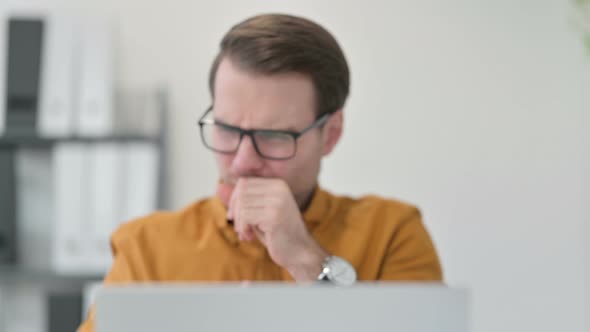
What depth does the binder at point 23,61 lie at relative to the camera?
2.81m

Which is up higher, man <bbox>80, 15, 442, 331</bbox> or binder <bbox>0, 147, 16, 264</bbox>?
man <bbox>80, 15, 442, 331</bbox>

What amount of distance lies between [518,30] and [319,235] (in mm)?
1822

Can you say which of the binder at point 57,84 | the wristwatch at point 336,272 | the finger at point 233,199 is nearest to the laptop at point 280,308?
the wristwatch at point 336,272

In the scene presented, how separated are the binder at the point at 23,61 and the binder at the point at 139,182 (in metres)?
0.37

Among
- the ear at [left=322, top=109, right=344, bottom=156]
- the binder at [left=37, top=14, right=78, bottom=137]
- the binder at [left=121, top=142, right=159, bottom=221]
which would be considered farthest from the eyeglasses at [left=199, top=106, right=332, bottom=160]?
the binder at [left=37, top=14, right=78, bottom=137]

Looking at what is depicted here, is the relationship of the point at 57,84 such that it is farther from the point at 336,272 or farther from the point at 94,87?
the point at 336,272

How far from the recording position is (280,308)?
0.69 metres

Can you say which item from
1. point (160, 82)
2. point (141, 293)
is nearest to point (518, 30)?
point (160, 82)

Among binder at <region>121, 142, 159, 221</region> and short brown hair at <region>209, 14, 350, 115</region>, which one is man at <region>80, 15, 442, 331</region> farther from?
binder at <region>121, 142, 159, 221</region>

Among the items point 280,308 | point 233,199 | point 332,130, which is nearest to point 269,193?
point 233,199

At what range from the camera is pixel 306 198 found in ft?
5.47

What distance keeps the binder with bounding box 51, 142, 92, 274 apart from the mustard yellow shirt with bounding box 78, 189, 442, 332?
3.96 feet

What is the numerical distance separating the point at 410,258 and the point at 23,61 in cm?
175

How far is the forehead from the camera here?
59.1 inches
